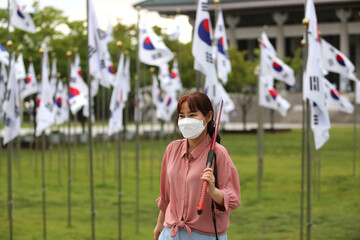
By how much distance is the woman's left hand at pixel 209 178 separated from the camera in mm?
3705

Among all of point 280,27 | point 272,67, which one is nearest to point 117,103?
point 272,67

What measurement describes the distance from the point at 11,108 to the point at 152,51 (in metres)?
3.19

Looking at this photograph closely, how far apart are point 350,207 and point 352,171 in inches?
254

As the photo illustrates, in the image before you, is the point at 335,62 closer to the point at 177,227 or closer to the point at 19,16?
the point at 19,16

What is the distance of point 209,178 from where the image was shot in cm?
371

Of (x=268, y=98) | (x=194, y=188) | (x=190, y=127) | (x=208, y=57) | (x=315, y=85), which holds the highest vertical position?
(x=208, y=57)

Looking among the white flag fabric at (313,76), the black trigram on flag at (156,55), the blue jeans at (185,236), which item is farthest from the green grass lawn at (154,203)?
the blue jeans at (185,236)

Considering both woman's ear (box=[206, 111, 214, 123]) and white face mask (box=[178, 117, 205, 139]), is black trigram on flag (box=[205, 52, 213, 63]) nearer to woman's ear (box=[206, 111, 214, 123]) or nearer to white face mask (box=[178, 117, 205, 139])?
woman's ear (box=[206, 111, 214, 123])

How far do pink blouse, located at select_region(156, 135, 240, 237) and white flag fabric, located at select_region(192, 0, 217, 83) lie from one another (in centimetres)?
445

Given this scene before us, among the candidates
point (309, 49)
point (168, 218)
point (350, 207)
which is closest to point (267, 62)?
point (350, 207)

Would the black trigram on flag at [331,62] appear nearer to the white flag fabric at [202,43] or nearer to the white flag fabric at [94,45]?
the white flag fabric at [202,43]

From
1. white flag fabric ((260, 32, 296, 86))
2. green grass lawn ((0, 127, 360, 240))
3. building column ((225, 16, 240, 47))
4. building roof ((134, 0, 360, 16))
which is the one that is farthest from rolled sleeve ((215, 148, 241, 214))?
building column ((225, 16, 240, 47))

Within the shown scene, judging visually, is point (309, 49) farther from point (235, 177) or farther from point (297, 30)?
point (297, 30)

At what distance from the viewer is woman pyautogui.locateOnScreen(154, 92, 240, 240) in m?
3.94
